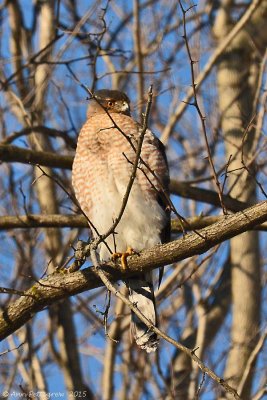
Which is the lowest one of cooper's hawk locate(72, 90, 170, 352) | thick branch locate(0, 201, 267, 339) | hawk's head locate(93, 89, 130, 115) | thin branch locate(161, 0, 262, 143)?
thick branch locate(0, 201, 267, 339)

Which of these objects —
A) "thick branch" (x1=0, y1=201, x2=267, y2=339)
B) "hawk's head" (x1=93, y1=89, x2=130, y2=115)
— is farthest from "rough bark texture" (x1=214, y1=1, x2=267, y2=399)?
"thick branch" (x1=0, y1=201, x2=267, y2=339)

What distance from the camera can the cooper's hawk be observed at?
5484mm

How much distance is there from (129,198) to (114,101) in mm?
1340

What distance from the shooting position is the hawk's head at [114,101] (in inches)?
254

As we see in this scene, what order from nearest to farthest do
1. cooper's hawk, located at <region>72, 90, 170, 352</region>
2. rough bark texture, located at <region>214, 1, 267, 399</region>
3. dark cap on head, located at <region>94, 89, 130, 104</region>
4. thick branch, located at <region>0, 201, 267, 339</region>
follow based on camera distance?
thick branch, located at <region>0, 201, 267, 339</region> → cooper's hawk, located at <region>72, 90, 170, 352</region> → dark cap on head, located at <region>94, 89, 130, 104</region> → rough bark texture, located at <region>214, 1, 267, 399</region>

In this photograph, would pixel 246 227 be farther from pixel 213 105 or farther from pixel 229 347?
pixel 213 105

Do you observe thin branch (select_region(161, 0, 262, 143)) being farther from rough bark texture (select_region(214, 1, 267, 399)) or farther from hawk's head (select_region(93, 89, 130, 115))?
hawk's head (select_region(93, 89, 130, 115))

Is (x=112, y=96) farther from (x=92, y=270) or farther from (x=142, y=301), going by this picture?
(x=92, y=270)

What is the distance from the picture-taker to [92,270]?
448cm

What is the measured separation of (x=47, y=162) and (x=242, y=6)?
3525 millimetres

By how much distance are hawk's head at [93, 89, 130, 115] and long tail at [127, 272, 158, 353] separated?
145 centimetres

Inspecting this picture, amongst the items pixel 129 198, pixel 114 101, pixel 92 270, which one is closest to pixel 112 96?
pixel 114 101

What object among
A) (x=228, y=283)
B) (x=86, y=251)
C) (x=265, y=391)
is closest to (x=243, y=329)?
(x=228, y=283)

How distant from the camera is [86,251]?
4516 mm
